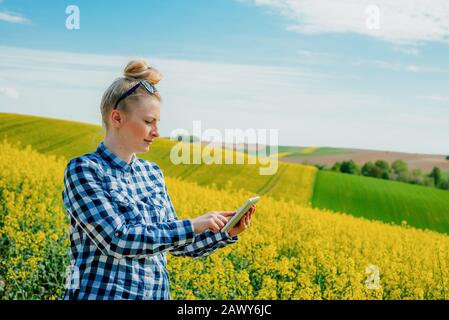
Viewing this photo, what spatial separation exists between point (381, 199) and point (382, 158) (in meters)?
0.72

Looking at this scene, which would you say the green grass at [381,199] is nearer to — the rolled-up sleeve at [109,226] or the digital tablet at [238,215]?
the digital tablet at [238,215]

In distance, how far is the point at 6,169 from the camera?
20.5ft

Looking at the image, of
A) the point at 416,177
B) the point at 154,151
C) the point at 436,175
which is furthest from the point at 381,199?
the point at 154,151

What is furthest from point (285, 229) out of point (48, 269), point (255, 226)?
point (48, 269)

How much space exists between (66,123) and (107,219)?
26.7ft

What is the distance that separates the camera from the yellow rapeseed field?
422 centimetres

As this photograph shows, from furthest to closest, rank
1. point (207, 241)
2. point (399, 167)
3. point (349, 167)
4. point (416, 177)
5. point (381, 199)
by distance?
point (381, 199) → point (349, 167) → point (399, 167) → point (416, 177) → point (207, 241)

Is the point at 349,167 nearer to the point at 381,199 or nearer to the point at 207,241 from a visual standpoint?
the point at 381,199

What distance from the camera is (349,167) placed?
8.84 m

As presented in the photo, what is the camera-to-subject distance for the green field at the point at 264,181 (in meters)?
8.30

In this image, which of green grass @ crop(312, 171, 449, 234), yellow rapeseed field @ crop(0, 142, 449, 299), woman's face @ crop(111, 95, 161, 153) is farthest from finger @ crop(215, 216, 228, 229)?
green grass @ crop(312, 171, 449, 234)

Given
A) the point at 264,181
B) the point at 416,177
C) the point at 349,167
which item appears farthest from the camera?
the point at 264,181

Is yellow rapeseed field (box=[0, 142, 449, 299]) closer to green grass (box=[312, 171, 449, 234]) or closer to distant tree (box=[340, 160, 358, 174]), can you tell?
green grass (box=[312, 171, 449, 234])

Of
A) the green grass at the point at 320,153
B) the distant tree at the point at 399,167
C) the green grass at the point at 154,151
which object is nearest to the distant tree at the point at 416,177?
the distant tree at the point at 399,167
